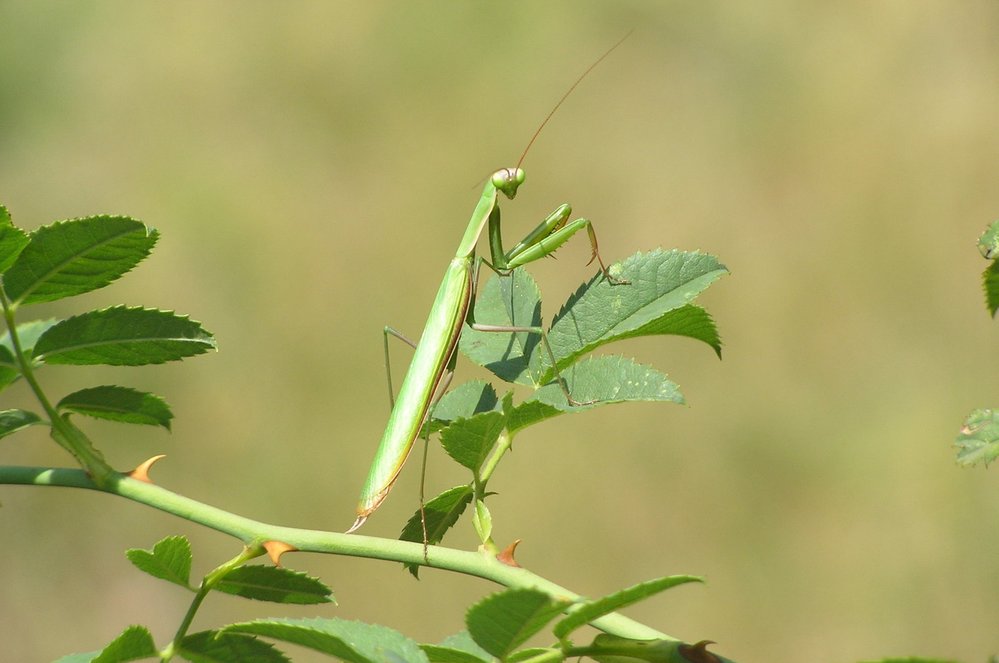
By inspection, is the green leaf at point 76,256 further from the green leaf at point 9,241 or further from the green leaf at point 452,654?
the green leaf at point 452,654

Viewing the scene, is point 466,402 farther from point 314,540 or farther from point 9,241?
point 9,241

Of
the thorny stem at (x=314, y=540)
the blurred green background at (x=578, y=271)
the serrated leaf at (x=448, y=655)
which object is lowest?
the serrated leaf at (x=448, y=655)

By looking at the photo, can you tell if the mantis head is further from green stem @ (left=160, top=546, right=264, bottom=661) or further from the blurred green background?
the blurred green background

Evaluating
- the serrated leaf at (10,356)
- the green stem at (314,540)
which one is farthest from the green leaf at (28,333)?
the green stem at (314,540)

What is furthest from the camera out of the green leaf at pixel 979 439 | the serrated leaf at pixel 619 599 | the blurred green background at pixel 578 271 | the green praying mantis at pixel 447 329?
the blurred green background at pixel 578 271

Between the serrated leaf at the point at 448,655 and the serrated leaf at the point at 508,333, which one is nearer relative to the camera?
the serrated leaf at the point at 448,655

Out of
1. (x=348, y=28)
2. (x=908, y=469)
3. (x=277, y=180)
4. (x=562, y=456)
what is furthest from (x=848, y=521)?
(x=348, y=28)

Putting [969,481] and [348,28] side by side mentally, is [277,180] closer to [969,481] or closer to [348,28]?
[348,28]
